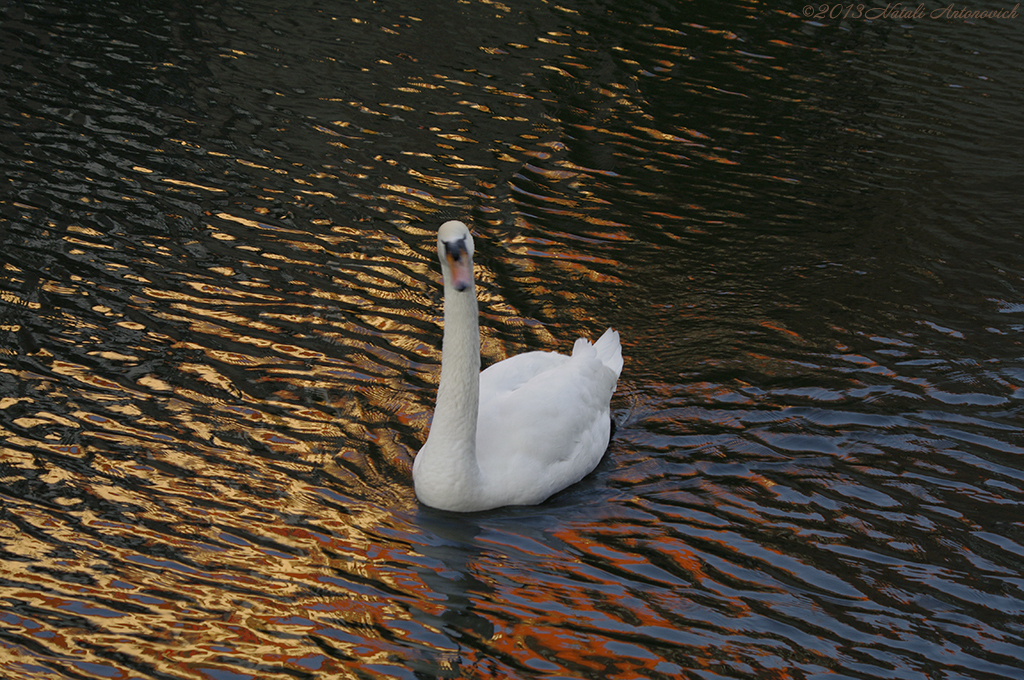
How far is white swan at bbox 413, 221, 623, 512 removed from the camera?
6480mm

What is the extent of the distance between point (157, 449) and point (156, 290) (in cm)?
250

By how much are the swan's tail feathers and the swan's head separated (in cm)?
207

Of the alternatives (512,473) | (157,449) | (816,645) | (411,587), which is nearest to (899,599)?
(816,645)

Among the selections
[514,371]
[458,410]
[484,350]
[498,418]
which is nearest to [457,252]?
[458,410]

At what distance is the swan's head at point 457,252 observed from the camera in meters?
6.07

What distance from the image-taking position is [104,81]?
13359 millimetres

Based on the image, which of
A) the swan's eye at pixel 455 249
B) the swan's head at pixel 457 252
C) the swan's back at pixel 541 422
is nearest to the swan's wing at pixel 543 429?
the swan's back at pixel 541 422

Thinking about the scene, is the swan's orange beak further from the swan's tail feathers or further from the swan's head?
the swan's tail feathers

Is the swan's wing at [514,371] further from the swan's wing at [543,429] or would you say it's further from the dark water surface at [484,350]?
the dark water surface at [484,350]

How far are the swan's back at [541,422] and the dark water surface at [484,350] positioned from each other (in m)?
0.24

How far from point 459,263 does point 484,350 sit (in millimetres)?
2762

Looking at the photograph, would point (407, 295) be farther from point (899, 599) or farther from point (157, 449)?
point (899, 599)

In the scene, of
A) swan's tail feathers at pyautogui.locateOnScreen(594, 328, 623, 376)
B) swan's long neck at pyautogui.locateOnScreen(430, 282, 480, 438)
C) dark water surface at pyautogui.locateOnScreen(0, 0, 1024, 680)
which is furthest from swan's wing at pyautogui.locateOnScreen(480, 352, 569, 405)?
swan's long neck at pyautogui.locateOnScreen(430, 282, 480, 438)

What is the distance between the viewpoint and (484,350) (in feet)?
29.0
